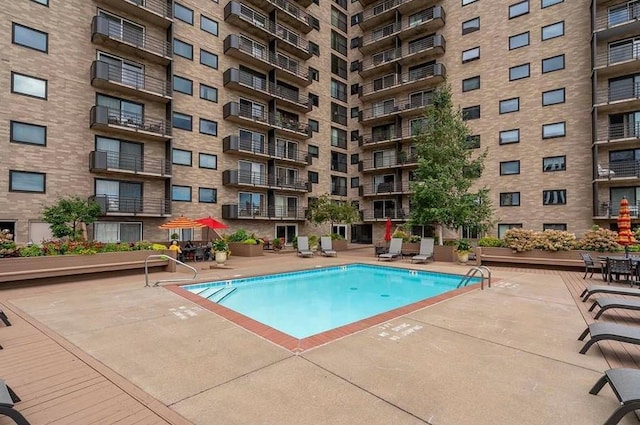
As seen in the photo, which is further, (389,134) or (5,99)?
(389,134)

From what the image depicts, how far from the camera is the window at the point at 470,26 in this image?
24.6 m

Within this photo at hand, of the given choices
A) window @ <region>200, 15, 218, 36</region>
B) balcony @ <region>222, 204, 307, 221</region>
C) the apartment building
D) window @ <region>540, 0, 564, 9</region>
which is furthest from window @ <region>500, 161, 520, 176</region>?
window @ <region>200, 15, 218, 36</region>

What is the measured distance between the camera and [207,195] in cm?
2183

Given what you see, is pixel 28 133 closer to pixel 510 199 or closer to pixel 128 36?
pixel 128 36

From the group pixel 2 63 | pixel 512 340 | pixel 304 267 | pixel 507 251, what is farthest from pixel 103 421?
pixel 2 63

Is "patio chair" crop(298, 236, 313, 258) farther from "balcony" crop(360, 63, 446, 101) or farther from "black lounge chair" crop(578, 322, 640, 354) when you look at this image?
"balcony" crop(360, 63, 446, 101)

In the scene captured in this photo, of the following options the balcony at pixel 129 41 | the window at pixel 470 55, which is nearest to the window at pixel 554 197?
the window at pixel 470 55

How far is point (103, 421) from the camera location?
2.93 m

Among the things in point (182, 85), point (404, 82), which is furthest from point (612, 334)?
point (404, 82)

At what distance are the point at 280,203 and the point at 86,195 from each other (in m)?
13.4

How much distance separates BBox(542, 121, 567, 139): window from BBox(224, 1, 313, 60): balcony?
765 inches

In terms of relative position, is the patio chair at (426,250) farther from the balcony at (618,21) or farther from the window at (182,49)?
the window at (182,49)

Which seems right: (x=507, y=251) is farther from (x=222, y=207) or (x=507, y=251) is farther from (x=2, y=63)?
(x=2, y=63)

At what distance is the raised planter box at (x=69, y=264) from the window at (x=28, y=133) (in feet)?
30.3
